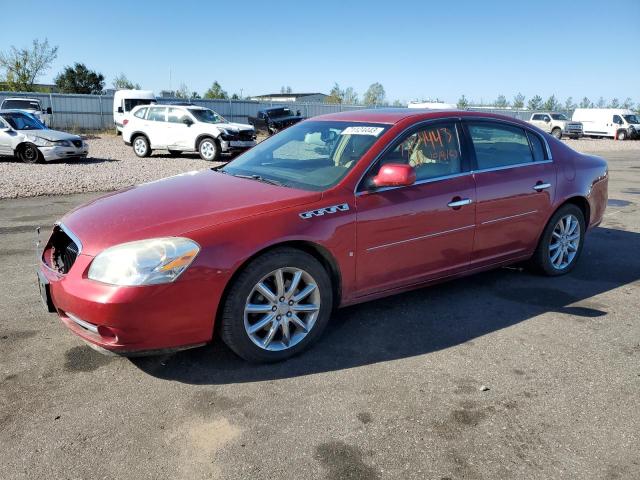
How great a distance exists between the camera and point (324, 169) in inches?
153

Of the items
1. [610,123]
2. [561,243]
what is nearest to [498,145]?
[561,243]

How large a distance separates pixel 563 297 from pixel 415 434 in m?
2.60

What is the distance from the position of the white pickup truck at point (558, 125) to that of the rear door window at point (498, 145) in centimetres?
3317

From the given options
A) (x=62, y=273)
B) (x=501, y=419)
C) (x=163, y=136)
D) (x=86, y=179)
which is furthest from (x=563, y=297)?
(x=163, y=136)

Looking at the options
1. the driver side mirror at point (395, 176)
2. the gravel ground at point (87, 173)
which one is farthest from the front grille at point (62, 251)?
the gravel ground at point (87, 173)

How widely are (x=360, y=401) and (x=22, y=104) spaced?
2706cm

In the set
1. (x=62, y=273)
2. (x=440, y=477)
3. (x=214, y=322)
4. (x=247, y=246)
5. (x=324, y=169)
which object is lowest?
(x=440, y=477)

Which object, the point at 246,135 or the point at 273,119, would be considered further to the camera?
the point at 273,119

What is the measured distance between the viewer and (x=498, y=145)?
4629 mm

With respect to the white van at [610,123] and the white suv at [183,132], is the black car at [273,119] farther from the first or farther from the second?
the white van at [610,123]

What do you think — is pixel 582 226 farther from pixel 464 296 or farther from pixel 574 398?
pixel 574 398

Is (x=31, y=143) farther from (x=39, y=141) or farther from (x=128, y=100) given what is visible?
(x=128, y=100)

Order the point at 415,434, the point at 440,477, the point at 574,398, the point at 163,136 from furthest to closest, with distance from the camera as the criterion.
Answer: the point at 163,136
the point at 574,398
the point at 415,434
the point at 440,477

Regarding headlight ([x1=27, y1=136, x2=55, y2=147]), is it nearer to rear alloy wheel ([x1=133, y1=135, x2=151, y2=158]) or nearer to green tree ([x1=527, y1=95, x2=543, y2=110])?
rear alloy wheel ([x1=133, y1=135, x2=151, y2=158])
